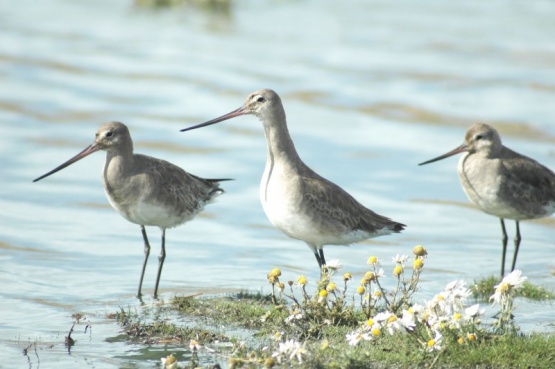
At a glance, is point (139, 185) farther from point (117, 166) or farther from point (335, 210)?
point (335, 210)

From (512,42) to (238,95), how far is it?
8.37m

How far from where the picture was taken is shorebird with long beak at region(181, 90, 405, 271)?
891 centimetres

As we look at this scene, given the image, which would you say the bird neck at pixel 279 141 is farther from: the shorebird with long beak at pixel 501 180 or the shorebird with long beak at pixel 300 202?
the shorebird with long beak at pixel 501 180

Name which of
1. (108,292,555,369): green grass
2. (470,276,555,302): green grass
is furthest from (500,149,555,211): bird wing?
Result: (108,292,555,369): green grass

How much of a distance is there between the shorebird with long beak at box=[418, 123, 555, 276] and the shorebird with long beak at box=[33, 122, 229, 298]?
98.3 inches

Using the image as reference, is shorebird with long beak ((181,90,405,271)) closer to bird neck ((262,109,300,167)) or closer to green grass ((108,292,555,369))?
bird neck ((262,109,300,167))

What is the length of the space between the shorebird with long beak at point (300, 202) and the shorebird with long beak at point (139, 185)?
958 millimetres

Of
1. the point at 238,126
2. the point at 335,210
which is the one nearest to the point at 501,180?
the point at 335,210

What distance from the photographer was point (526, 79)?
2025cm

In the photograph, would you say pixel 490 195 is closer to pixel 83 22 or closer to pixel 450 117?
pixel 450 117

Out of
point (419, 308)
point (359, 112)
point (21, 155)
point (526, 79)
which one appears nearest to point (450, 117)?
point (359, 112)

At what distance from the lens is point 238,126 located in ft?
55.3

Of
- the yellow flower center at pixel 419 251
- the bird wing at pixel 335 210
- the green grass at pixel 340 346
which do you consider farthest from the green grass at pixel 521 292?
the yellow flower center at pixel 419 251

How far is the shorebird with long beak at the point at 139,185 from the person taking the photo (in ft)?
31.3
